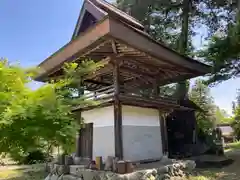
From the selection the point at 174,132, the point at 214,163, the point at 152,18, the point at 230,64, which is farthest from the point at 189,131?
the point at 152,18

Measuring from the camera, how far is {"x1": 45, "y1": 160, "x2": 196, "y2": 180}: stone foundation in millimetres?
5643

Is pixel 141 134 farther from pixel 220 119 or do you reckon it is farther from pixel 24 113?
pixel 220 119

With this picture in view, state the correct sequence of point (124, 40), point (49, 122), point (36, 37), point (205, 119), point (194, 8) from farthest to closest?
point (205, 119), point (194, 8), point (36, 37), point (124, 40), point (49, 122)

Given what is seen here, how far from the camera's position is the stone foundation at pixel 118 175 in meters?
5.64

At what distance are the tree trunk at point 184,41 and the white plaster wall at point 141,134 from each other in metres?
5.68

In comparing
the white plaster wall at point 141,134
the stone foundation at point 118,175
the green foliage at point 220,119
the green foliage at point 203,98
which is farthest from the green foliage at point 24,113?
the green foliage at point 220,119

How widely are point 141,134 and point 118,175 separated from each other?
245 centimetres

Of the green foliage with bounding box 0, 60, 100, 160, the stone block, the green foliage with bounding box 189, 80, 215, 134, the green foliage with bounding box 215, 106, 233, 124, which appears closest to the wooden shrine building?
the stone block

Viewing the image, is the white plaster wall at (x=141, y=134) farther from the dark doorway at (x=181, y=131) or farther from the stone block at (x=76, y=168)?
the dark doorway at (x=181, y=131)

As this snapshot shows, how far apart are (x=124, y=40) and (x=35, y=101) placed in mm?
3335

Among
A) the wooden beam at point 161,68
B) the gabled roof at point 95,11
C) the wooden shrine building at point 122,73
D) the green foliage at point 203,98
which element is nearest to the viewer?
the wooden shrine building at point 122,73

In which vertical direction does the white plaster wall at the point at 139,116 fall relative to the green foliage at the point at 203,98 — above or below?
below

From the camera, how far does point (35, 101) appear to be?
115 inches

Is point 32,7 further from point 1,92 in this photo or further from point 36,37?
point 1,92
